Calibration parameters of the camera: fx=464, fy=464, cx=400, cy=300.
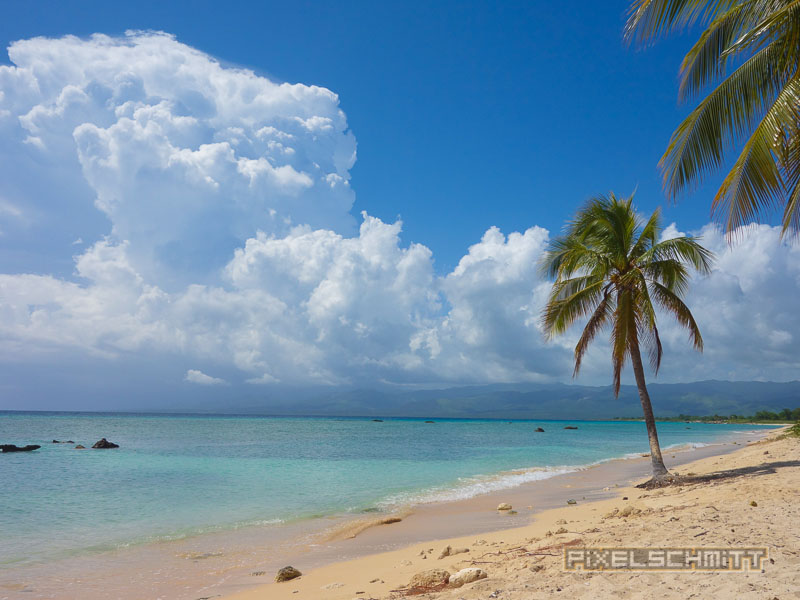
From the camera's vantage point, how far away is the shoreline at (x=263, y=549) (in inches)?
302

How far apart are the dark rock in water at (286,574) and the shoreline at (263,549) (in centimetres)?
33

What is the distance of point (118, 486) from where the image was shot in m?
18.2

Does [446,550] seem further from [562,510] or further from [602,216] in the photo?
[602,216]

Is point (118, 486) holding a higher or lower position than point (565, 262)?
lower

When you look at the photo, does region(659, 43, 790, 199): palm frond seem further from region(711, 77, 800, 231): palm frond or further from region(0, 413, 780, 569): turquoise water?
region(0, 413, 780, 569): turquoise water

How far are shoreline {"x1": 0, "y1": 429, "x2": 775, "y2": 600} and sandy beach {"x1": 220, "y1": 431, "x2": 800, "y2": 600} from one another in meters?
0.12

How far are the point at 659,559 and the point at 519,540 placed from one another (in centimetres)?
340

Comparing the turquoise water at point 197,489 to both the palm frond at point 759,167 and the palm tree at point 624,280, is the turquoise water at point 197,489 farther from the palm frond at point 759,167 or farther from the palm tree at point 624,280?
the palm frond at point 759,167

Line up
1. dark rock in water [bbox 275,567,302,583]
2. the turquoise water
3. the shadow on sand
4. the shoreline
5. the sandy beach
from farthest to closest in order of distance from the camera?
1. the shadow on sand
2. the turquoise water
3. the shoreline
4. dark rock in water [bbox 275,567,302,583]
5. the sandy beach

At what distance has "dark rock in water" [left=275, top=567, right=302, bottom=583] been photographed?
7.52 metres

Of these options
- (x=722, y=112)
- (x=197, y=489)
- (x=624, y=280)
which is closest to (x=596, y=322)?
(x=624, y=280)

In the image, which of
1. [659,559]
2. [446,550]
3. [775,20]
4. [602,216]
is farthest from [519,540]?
[602,216]

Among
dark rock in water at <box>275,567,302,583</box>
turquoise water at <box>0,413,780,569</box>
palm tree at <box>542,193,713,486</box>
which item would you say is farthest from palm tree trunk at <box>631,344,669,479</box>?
dark rock in water at <box>275,567,302,583</box>

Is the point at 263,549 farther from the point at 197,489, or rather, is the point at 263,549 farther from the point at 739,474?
the point at 739,474
